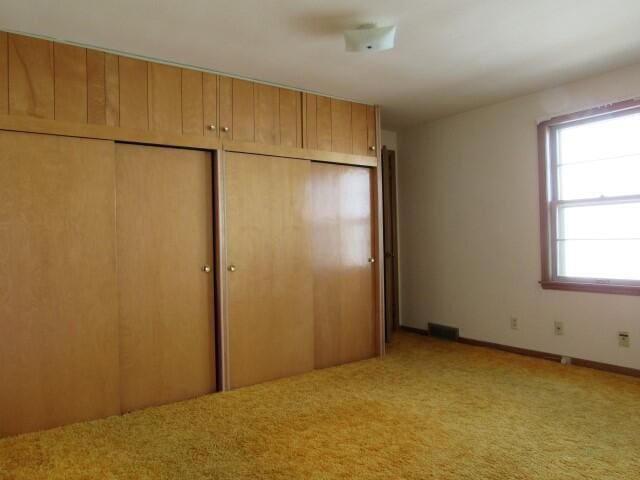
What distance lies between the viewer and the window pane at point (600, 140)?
135 inches

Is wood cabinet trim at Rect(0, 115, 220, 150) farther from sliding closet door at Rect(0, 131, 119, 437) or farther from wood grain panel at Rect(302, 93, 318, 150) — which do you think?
wood grain panel at Rect(302, 93, 318, 150)

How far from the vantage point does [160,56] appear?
9.73 ft

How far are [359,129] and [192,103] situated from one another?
1491 mm

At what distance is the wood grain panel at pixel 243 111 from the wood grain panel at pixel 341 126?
2.44 ft

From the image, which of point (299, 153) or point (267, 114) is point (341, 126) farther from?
point (267, 114)

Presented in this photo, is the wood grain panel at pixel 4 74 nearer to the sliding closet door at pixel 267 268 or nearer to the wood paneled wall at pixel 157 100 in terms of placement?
the wood paneled wall at pixel 157 100

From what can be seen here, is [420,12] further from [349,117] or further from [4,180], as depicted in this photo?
[4,180]

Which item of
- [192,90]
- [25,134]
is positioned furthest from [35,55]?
[192,90]

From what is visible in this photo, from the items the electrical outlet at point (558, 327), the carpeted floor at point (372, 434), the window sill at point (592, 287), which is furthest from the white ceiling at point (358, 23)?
the carpeted floor at point (372, 434)

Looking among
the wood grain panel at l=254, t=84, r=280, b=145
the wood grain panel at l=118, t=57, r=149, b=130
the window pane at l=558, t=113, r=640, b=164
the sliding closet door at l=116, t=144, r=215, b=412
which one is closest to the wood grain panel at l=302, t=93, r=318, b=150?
the wood grain panel at l=254, t=84, r=280, b=145

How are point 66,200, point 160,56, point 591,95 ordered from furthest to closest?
point 591,95 → point 160,56 → point 66,200

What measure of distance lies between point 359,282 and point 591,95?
2307 mm

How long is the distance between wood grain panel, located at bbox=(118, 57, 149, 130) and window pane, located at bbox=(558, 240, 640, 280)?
332 cm

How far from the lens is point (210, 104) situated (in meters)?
3.20
